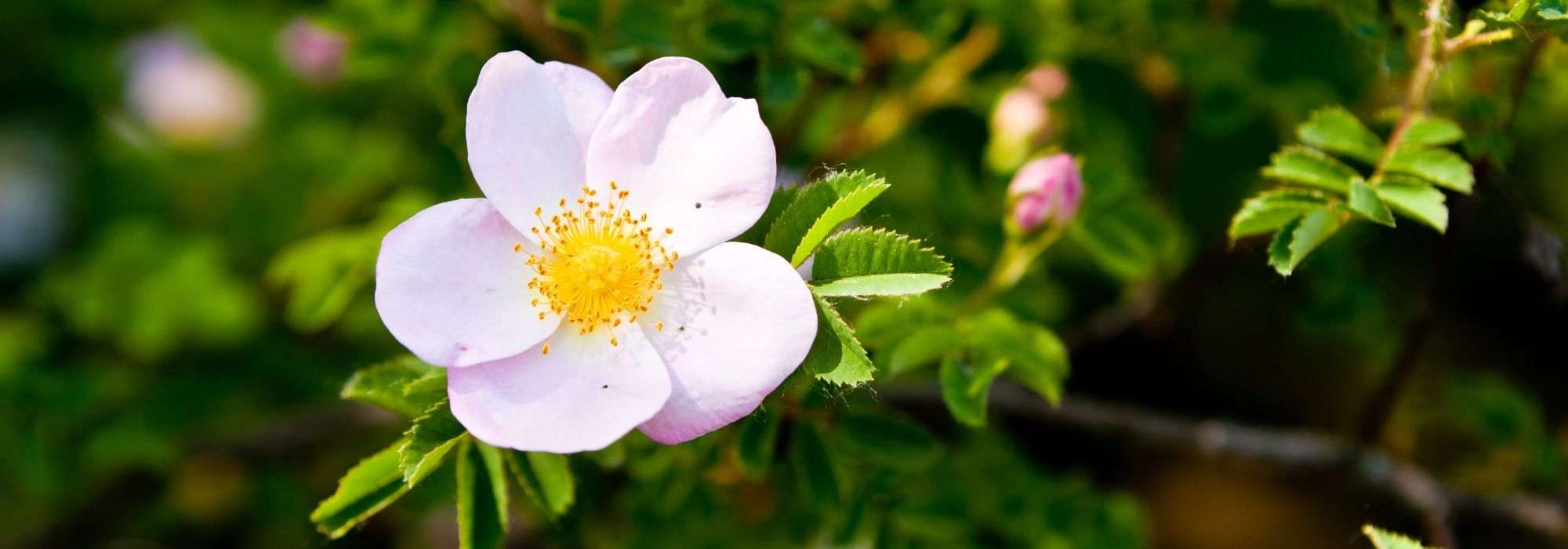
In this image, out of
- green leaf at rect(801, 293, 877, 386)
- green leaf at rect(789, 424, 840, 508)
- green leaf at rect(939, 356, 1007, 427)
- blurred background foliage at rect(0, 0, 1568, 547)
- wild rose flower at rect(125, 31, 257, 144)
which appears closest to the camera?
green leaf at rect(801, 293, 877, 386)

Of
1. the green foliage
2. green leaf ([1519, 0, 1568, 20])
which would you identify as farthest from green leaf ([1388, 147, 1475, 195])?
green leaf ([1519, 0, 1568, 20])

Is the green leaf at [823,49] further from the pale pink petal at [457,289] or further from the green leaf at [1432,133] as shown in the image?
the green leaf at [1432,133]

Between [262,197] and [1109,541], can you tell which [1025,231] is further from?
[262,197]

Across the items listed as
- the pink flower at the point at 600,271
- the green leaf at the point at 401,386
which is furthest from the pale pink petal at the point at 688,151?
the green leaf at the point at 401,386

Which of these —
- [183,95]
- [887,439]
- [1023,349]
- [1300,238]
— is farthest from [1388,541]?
[183,95]

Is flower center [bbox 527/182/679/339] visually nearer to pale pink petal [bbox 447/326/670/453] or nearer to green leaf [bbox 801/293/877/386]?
pale pink petal [bbox 447/326/670/453]

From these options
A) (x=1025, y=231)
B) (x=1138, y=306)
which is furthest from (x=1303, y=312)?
(x=1025, y=231)

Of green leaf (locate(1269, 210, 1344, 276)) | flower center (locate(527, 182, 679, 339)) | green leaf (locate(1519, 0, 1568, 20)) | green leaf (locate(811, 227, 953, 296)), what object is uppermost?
flower center (locate(527, 182, 679, 339))
